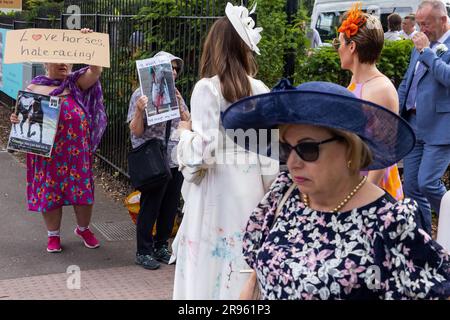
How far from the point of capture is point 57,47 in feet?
17.5

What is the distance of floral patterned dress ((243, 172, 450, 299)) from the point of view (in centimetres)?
202

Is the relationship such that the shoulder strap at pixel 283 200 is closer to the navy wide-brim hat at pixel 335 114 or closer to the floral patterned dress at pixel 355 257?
the floral patterned dress at pixel 355 257

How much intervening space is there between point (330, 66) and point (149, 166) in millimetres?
2063

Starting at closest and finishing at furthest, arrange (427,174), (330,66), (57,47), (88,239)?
(427,174) < (57,47) < (88,239) < (330,66)

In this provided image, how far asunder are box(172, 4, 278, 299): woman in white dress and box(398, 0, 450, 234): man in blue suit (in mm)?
2014

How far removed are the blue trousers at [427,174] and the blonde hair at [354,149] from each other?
2906mm

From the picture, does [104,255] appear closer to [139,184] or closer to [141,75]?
[139,184]

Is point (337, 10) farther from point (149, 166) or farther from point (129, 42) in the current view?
point (149, 166)

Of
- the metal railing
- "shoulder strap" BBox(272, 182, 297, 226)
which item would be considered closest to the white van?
the metal railing

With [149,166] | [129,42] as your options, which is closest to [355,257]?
[149,166]

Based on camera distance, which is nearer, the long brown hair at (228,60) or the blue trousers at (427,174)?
the long brown hair at (228,60)

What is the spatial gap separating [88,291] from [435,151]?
114 inches

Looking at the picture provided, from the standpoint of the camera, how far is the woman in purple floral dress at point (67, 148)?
5457mm

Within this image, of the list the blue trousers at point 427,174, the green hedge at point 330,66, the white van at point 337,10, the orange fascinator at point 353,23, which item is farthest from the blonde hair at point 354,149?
the white van at point 337,10
